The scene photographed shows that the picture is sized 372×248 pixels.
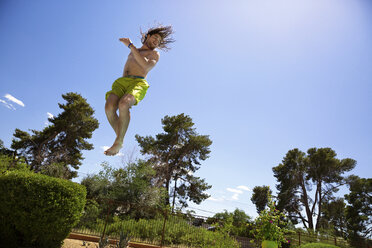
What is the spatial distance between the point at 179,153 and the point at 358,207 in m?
16.1

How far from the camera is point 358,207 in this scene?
19438mm

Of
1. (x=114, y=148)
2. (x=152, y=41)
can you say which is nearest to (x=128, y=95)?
(x=114, y=148)

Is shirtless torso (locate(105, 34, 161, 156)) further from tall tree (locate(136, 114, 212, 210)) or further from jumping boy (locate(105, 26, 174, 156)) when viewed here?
tall tree (locate(136, 114, 212, 210))

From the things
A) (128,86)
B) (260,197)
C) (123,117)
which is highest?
(260,197)

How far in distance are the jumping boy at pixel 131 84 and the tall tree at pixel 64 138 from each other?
690 inches

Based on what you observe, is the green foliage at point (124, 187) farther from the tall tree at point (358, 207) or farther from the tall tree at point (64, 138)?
the tall tree at point (358, 207)

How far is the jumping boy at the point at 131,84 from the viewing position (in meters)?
2.73

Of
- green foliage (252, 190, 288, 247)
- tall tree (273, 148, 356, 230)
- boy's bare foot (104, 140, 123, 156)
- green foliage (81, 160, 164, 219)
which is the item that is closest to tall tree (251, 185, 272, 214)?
tall tree (273, 148, 356, 230)

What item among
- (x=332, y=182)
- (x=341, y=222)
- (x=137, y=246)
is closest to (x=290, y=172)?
(x=332, y=182)

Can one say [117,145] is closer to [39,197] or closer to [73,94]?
[39,197]

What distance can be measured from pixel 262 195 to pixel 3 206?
22372mm

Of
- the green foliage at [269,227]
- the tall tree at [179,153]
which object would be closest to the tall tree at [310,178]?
the tall tree at [179,153]

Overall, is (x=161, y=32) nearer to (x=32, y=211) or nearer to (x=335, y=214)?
(x=32, y=211)

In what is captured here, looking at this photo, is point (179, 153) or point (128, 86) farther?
point (179, 153)
